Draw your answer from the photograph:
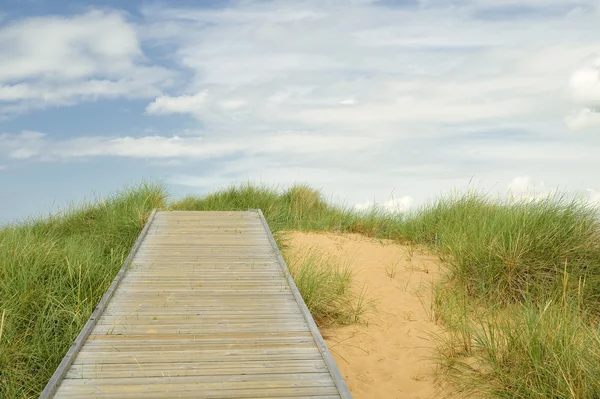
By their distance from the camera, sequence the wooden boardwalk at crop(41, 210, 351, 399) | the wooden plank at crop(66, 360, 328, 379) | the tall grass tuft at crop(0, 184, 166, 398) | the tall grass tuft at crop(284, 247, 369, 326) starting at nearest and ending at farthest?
the wooden boardwalk at crop(41, 210, 351, 399) → the wooden plank at crop(66, 360, 328, 379) → the tall grass tuft at crop(0, 184, 166, 398) → the tall grass tuft at crop(284, 247, 369, 326)

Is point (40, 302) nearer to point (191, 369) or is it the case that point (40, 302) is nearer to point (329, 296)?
point (191, 369)

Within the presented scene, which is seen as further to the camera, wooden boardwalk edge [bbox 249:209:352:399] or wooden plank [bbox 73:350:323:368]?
wooden plank [bbox 73:350:323:368]

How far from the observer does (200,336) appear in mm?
4648

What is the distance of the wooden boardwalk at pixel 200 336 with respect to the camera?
3.83 metres

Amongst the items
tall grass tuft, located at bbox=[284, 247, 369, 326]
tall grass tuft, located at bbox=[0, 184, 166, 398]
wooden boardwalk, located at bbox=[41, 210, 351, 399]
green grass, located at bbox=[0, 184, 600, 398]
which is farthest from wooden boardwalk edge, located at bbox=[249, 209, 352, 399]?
tall grass tuft, located at bbox=[0, 184, 166, 398]

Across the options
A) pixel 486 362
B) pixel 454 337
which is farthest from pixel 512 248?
pixel 486 362

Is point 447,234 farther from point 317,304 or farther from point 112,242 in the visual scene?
point 112,242

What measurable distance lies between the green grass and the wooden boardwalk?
0.49 metres

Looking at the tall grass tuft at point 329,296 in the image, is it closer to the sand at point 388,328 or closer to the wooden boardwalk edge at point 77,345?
the sand at point 388,328

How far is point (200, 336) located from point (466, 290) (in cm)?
346

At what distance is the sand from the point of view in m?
5.04

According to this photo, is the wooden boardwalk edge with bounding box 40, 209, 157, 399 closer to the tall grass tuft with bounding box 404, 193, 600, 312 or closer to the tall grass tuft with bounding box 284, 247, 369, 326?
the tall grass tuft with bounding box 284, 247, 369, 326

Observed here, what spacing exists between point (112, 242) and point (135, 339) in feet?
14.6

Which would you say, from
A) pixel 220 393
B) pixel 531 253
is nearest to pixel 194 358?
pixel 220 393
